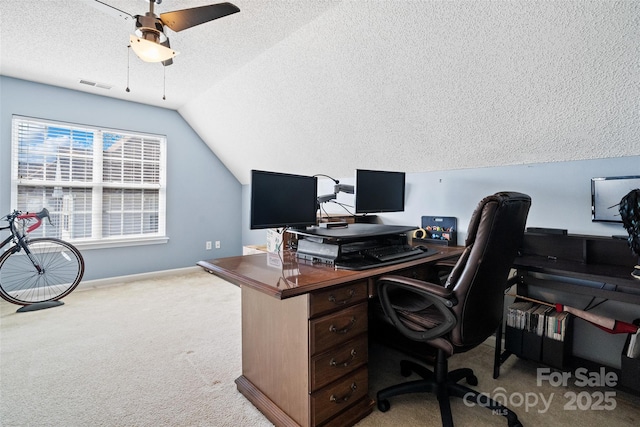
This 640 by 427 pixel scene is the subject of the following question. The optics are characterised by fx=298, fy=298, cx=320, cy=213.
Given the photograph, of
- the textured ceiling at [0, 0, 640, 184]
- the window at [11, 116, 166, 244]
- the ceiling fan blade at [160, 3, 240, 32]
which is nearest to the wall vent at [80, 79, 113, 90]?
the textured ceiling at [0, 0, 640, 184]

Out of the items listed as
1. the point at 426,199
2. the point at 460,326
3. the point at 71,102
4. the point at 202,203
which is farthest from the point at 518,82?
the point at 71,102

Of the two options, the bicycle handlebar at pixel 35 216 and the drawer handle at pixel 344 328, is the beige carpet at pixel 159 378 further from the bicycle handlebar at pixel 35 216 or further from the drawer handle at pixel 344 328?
the bicycle handlebar at pixel 35 216

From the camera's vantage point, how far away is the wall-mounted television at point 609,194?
1.83 m

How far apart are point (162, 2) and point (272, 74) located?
1002 millimetres

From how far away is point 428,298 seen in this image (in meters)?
1.37

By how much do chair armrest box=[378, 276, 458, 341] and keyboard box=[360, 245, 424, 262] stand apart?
0.75 ft

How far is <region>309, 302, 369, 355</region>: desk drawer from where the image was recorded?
1.35m

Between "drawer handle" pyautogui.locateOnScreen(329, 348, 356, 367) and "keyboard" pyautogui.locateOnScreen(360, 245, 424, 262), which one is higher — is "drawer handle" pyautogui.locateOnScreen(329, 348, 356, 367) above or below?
below

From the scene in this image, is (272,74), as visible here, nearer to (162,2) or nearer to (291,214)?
(162,2)

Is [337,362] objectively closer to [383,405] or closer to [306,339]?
[306,339]

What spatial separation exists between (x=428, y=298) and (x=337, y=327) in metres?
0.45

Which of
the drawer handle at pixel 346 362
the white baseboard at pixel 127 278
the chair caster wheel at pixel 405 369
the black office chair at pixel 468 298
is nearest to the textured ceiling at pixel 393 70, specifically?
the black office chair at pixel 468 298

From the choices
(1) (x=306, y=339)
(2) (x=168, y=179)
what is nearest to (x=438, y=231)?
(1) (x=306, y=339)

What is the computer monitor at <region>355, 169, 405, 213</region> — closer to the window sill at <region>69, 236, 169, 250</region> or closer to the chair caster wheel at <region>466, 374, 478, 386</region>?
the chair caster wheel at <region>466, 374, 478, 386</region>
